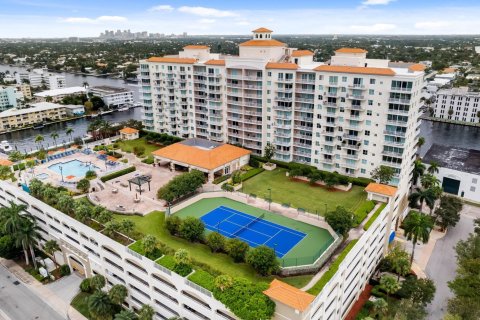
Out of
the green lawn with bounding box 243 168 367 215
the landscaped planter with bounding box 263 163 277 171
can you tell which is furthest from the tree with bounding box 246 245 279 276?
the landscaped planter with bounding box 263 163 277 171

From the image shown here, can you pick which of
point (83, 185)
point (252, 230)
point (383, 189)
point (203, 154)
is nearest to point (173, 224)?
point (252, 230)

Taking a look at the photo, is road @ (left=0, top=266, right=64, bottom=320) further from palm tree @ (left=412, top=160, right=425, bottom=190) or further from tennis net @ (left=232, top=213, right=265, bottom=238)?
palm tree @ (left=412, top=160, right=425, bottom=190)

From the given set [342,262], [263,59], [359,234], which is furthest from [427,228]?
[263,59]

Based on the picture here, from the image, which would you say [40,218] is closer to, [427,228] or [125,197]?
[125,197]

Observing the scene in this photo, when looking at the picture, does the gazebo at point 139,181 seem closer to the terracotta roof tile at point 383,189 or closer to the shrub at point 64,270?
the shrub at point 64,270

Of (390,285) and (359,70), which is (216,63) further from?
(390,285)

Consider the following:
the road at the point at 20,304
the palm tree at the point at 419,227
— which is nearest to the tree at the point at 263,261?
the palm tree at the point at 419,227
